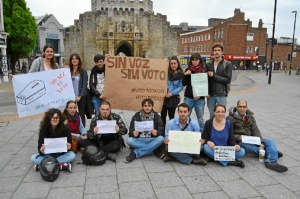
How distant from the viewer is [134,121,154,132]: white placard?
4930 millimetres

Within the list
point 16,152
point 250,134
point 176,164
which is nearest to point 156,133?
point 176,164

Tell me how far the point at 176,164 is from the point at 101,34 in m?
39.2

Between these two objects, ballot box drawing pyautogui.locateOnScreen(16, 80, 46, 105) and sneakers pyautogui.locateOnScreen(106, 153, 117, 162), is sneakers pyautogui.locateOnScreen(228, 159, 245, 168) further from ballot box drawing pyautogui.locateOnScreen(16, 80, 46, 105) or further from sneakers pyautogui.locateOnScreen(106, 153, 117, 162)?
ballot box drawing pyautogui.locateOnScreen(16, 80, 46, 105)

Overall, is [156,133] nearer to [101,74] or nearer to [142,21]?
[101,74]

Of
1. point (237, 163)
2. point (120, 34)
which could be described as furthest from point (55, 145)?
point (120, 34)

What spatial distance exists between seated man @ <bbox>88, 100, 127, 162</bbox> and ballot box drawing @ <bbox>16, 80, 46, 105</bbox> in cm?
133

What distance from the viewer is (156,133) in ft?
16.3

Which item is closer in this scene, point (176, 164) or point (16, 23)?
point (176, 164)

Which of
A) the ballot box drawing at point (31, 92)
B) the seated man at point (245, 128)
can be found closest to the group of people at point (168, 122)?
the seated man at point (245, 128)

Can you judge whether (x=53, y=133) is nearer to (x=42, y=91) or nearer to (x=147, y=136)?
(x=42, y=91)

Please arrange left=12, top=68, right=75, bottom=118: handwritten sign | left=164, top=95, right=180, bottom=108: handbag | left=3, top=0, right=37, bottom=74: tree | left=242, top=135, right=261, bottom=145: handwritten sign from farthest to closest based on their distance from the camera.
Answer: left=3, top=0, right=37, bottom=74: tree
left=164, top=95, right=180, bottom=108: handbag
left=12, top=68, right=75, bottom=118: handwritten sign
left=242, top=135, right=261, bottom=145: handwritten sign

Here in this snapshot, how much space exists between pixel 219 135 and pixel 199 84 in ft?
4.18

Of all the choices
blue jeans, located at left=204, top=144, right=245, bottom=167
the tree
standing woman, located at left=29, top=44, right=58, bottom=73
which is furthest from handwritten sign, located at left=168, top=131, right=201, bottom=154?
the tree

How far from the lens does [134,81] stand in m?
5.88
